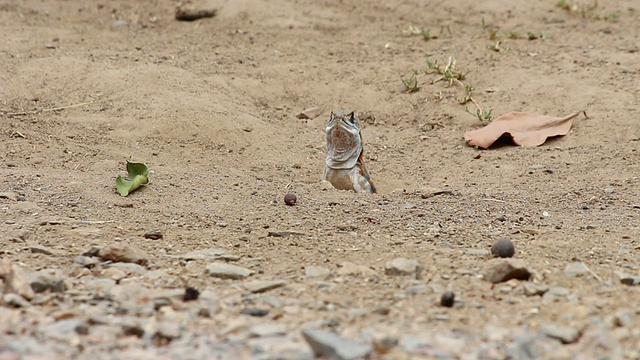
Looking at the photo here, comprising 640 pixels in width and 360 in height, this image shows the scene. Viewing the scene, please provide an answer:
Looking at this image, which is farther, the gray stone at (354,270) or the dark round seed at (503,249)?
the dark round seed at (503,249)

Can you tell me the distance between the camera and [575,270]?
11.6 feet

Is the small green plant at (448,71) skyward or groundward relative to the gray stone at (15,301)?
skyward

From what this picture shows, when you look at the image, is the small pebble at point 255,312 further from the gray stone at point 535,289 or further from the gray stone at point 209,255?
the gray stone at point 535,289

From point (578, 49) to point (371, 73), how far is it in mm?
1978

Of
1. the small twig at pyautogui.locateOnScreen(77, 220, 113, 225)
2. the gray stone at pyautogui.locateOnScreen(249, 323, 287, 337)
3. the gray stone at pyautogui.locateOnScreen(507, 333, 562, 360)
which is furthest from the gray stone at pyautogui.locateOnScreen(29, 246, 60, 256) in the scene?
the gray stone at pyautogui.locateOnScreen(507, 333, 562, 360)

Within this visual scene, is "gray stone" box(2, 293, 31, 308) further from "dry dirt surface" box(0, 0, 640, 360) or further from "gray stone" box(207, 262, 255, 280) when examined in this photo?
"gray stone" box(207, 262, 255, 280)

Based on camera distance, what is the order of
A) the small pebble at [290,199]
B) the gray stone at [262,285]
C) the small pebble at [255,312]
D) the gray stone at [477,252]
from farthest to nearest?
the small pebble at [290,199], the gray stone at [477,252], the gray stone at [262,285], the small pebble at [255,312]

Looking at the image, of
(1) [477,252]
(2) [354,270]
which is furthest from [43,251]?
(1) [477,252]

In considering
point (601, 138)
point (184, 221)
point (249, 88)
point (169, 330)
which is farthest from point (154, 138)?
point (169, 330)

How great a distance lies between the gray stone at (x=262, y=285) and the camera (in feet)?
10.9

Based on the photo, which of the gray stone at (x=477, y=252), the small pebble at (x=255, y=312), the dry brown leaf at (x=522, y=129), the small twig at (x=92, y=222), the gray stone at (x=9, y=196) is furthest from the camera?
the dry brown leaf at (x=522, y=129)

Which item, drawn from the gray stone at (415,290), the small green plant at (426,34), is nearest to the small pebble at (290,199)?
the gray stone at (415,290)

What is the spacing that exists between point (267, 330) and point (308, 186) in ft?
9.19

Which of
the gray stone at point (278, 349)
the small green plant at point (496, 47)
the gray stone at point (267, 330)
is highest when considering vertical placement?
the small green plant at point (496, 47)
